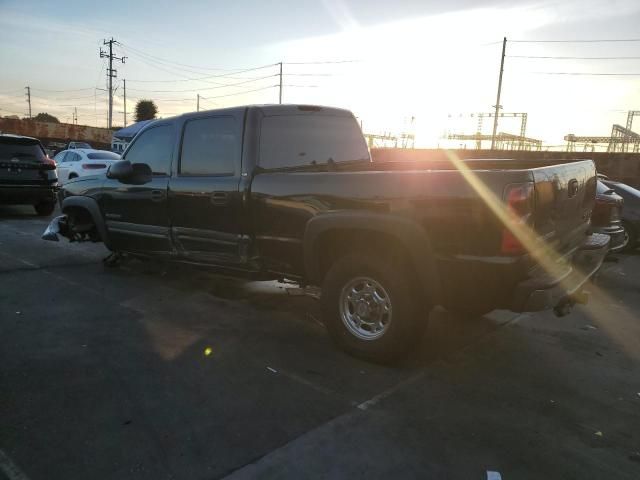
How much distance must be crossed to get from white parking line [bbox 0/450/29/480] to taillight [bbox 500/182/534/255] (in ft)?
9.43

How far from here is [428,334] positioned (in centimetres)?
452

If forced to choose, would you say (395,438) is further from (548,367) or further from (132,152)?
(132,152)

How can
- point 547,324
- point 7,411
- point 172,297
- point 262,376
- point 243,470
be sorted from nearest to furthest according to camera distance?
point 243,470, point 7,411, point 262,376, point 547,324, point 172,297

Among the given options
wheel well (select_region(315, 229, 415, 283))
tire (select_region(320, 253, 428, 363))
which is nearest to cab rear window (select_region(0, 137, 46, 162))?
wheel well (select_region(315, 229, 415, 283))

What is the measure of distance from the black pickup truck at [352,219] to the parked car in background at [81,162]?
11042mm

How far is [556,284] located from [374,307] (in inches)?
50.2

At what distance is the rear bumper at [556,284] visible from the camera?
309 cm

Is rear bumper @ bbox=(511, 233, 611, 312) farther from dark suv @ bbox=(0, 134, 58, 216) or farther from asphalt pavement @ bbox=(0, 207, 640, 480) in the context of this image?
dark suv @ bbox=(0, 134, 58, 216)

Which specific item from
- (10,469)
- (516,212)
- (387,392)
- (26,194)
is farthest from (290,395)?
(26,194)

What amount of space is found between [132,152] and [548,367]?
4758mm

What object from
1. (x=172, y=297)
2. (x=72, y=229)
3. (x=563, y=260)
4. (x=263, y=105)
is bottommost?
(x=172, y=297)

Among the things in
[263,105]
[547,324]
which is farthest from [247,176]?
[547,324]

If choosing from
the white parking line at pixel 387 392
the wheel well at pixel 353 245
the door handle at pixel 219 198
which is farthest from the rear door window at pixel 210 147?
the white parking line at pixel 387 392

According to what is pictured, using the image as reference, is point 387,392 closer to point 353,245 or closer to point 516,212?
point 353,245
